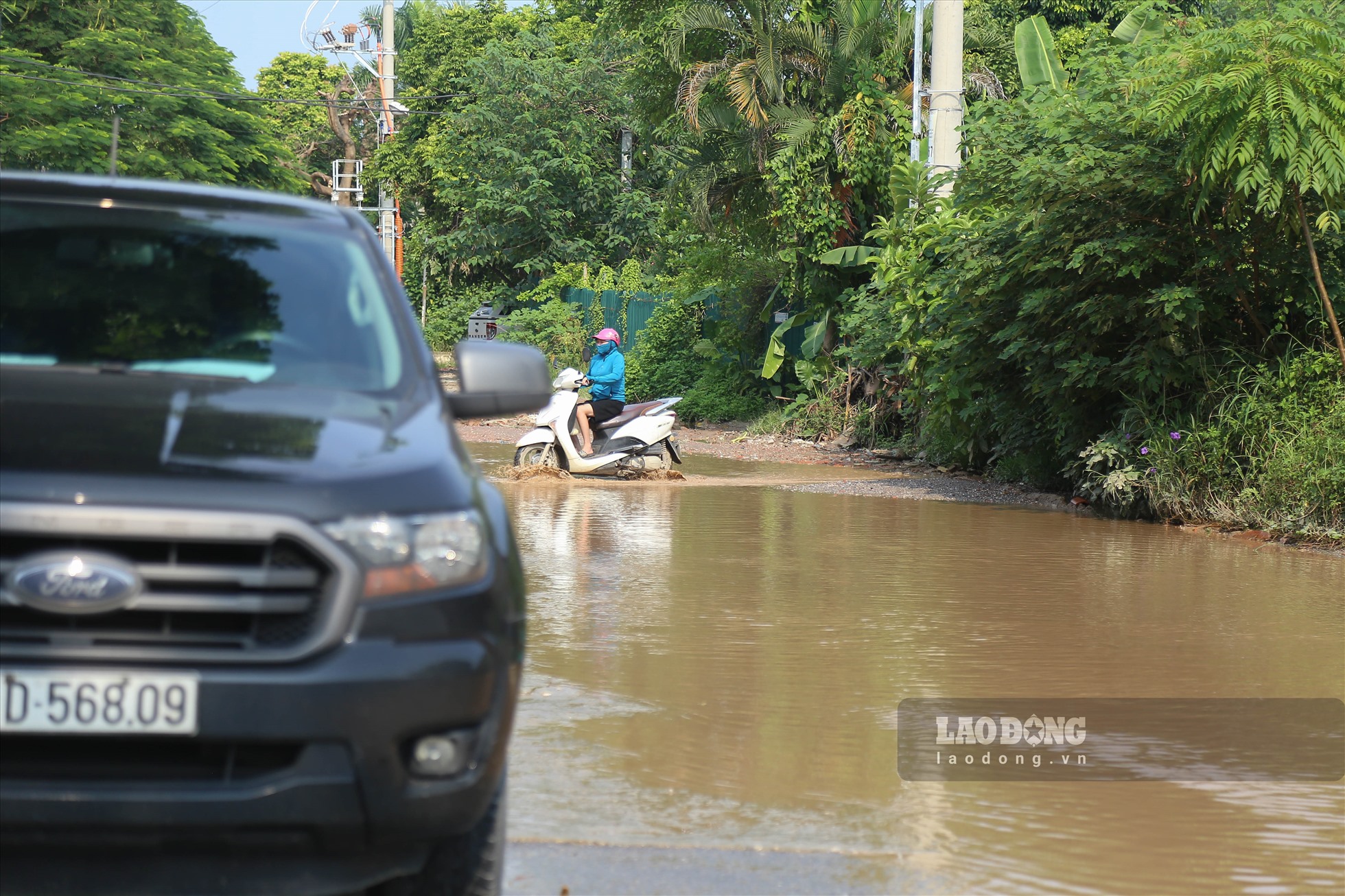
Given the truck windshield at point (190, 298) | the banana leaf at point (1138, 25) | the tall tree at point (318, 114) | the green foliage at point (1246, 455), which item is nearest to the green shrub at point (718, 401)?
the banana leaf at point (1138, 25)

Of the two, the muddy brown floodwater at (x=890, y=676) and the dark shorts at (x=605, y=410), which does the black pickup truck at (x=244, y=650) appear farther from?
the dark shorts at (x=605, y=410)

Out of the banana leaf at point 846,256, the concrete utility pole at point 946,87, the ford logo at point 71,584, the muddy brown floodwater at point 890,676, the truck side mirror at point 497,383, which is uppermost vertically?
the concrete utility pole at point 946,87

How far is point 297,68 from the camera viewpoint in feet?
265

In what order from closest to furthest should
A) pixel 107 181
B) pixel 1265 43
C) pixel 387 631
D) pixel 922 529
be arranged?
pixel 387 631, pixel 107 181, pixel 1265 43, pixel 922 529

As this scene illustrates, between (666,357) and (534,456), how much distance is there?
1261cm

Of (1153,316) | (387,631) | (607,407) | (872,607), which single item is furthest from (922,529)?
(387,631)

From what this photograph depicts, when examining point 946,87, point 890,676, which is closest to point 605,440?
point 946,87

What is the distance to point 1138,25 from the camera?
1627 centimetres

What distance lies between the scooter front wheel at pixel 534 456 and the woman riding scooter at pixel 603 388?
1.23 ft

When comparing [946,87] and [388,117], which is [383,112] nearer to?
[388,117]

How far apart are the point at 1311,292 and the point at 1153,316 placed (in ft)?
3.95

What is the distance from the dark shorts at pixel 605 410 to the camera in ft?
49.1

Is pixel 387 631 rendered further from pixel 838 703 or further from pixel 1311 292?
pixel 1311 292

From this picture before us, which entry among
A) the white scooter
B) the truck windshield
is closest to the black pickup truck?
the truck windshield
